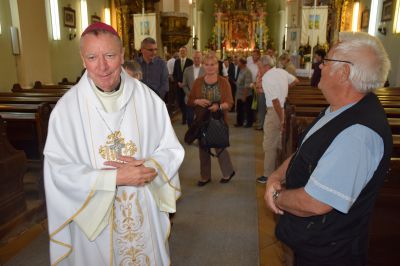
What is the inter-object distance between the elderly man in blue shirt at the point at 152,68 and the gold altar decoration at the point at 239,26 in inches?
744

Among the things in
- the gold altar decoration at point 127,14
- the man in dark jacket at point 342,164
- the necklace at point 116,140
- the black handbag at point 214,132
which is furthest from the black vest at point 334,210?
the gold altar decoration at point 127,14

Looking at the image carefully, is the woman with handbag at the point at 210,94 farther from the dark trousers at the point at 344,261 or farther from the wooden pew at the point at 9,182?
the dark trousers at the point at 344,261

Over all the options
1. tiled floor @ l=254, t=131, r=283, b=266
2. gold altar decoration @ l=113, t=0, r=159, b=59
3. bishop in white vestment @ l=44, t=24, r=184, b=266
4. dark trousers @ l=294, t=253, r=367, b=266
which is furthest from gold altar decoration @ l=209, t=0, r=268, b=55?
dark trousers @ l=294, t=253, r=367, b=266

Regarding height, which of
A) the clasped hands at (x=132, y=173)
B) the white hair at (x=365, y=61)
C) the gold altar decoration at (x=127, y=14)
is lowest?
the clasped hands at (x=132, y=173)

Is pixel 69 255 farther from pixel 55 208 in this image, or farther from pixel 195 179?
pixel 195 179

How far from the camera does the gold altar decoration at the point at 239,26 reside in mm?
23844

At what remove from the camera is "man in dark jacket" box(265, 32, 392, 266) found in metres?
1.32

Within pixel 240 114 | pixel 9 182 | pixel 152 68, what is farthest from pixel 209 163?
pixel 240 114

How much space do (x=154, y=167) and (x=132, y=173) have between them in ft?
0.50

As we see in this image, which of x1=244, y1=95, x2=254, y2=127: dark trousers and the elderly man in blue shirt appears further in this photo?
x1=244, y1=95, x2=254, y2=127: dark trousers

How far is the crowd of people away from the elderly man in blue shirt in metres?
3.17

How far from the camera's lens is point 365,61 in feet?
4.52

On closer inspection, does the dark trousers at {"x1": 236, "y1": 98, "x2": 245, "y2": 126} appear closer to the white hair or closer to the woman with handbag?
the woman with handbag

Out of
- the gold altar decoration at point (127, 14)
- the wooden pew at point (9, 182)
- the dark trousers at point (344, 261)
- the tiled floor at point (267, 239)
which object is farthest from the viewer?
the gold altar decoration at point (127, 14)
